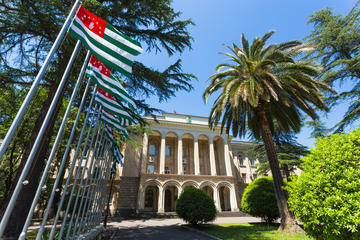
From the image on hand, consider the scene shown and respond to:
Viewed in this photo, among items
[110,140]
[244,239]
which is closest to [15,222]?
[110,140]

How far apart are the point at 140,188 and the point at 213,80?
51.9 ft

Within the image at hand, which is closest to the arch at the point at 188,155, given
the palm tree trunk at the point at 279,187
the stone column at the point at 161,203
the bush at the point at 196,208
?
the stone column at the point at 161,203

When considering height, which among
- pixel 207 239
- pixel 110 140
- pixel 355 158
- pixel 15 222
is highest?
pixel 110 140

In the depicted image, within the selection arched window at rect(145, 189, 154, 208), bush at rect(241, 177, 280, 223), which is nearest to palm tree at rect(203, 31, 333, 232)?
bush at rect(241, 177, 280, 223)

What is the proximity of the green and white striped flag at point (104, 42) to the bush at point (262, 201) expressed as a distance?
47.1ft

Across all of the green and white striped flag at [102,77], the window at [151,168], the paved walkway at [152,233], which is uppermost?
the window at [151,168]

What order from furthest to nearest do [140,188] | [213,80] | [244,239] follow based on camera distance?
[140,188]
[213,80]
[244,239]

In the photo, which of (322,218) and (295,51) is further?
(295,51)

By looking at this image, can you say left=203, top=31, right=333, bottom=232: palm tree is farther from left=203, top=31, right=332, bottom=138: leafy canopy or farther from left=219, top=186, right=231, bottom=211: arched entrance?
left=219, top=186, right=231, bottom=211: arched entrance

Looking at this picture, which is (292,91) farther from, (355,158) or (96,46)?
(96,46)

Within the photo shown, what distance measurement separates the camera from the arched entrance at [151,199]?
25.3 m

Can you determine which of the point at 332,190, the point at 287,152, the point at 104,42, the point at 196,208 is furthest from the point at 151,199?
the point at 104,42

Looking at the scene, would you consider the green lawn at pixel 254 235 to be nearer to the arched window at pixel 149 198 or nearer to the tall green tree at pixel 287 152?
the tall green tree at pixel 287 152

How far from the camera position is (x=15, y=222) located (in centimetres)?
A: 540
